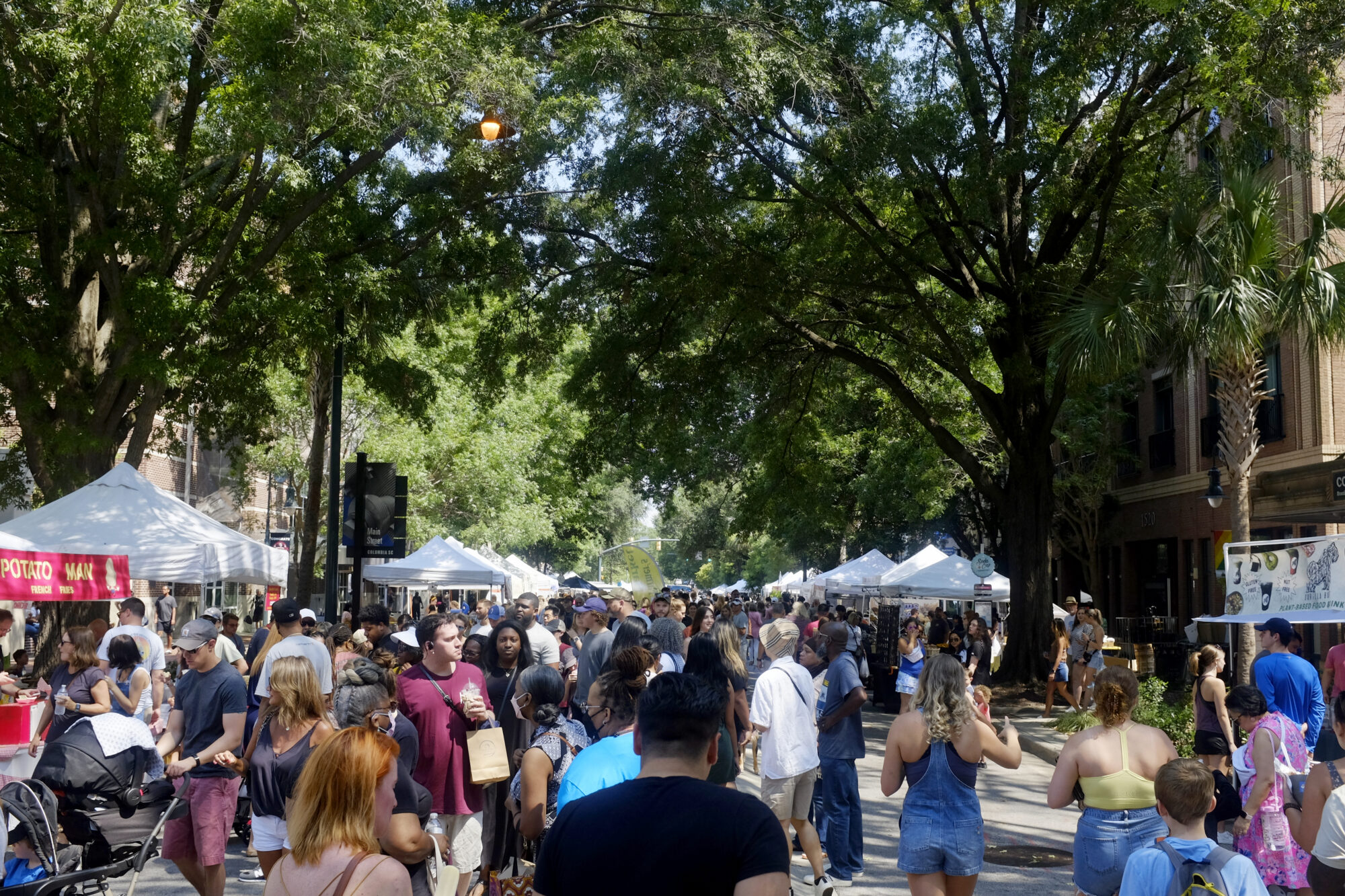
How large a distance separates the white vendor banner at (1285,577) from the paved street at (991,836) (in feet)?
9.60

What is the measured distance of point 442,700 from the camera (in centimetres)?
688

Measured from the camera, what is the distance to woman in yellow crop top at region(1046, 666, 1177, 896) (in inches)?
221

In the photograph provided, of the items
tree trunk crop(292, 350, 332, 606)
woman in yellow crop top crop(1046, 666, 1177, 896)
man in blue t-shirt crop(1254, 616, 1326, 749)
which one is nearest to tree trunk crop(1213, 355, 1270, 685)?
man in blue t-shirt crop(1254, 616, 1326, 749)


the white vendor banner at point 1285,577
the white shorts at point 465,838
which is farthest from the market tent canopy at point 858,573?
the white shorts at point 465,838

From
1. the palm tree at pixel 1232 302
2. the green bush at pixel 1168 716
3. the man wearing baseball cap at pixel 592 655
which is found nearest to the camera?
the man wearing baseball cap at pixel 592 655

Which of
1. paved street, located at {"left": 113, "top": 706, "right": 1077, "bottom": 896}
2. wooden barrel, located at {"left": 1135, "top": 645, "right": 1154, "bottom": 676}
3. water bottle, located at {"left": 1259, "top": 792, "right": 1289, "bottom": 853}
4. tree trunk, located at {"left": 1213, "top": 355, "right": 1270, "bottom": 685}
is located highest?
tree trunk, located at {"left": 1213, "top": 355, "right": 1270, "bottom": 685}

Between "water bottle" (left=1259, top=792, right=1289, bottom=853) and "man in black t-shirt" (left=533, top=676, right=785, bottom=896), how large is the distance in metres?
4.61

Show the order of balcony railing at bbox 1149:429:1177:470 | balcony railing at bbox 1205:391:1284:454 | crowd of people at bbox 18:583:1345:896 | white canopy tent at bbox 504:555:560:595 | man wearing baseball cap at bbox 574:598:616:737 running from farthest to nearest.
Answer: white canopy tent at bbox 504:555:560:595 → balcony railing at bbox 1149:429:1177:470 → balcony railing at bbox 1205:391:1284:454 → man wearing baseball cap at bbox 574:598:616:737 → crowd of people at bbox 18:583:1345:896

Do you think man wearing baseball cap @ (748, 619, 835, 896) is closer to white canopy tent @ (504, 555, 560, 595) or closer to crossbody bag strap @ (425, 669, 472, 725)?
crossbody bag strap @ (425, 669, 472, 725)

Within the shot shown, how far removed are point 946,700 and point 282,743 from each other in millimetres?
3131

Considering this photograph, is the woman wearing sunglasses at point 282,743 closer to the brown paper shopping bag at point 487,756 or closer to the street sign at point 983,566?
the brown paper shopping bag at point 487,756

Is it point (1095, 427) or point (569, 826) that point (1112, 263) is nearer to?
point (1095, 427)

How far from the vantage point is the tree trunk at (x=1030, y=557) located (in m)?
22.1

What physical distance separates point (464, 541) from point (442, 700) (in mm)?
35819
